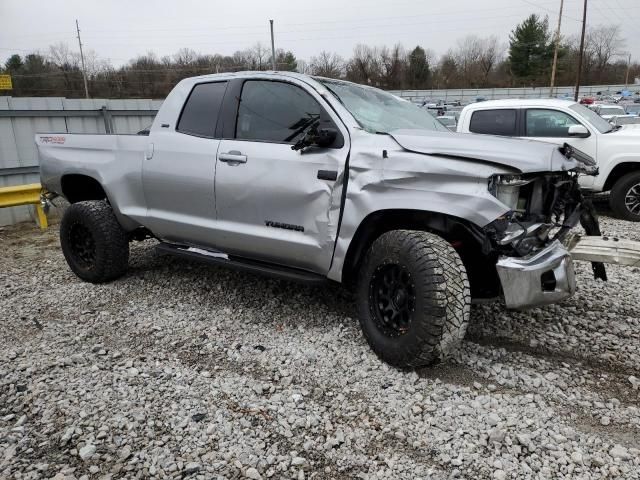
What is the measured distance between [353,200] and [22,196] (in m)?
6.31

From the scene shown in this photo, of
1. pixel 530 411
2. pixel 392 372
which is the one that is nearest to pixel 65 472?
pixel 392 372

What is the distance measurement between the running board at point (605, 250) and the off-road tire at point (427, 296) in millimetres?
766

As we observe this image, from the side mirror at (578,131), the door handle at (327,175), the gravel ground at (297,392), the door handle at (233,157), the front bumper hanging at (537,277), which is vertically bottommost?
the gravel ground at (297,392)

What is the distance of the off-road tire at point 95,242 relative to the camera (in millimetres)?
4715

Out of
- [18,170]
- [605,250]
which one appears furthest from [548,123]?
[18,170]

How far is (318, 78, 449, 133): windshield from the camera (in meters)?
3.66

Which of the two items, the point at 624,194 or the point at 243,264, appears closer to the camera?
the point at 243,264

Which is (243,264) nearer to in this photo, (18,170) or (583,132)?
(583,132)

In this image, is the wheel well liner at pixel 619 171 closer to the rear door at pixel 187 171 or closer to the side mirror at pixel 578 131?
the side mirror at pixel 578 131

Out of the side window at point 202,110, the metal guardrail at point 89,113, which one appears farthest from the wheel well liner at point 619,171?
the metal guardrail at point 89,113

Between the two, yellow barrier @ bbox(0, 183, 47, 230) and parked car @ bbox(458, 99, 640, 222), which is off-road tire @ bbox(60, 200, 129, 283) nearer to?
yellow barrier @ bbox(0, 183, 47, 230)

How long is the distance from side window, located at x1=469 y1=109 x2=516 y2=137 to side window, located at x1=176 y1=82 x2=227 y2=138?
5.17 m

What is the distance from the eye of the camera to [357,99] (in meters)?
3.91

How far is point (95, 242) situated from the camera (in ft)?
15.6
